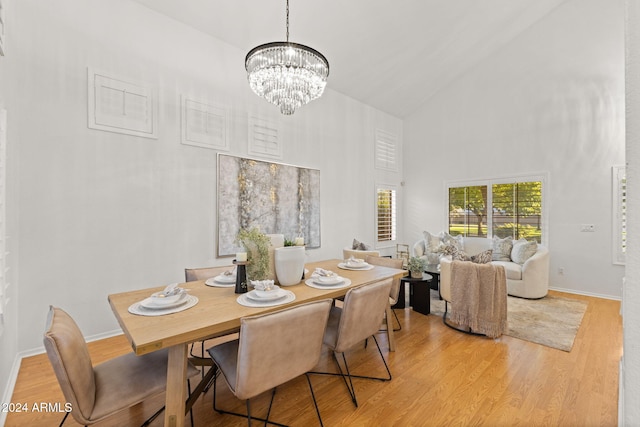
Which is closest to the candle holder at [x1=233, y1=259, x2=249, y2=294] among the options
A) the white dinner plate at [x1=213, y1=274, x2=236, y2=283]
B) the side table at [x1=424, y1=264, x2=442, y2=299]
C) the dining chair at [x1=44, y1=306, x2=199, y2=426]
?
the white dinner plate at [x1=213, y1=274, x2=236, y2=283]

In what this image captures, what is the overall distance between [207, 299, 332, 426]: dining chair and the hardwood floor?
544 mm

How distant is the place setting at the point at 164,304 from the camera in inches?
61.4

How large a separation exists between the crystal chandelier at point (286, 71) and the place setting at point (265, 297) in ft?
5.56

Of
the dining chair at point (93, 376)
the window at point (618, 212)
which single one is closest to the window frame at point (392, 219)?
the window at point (618, 212)

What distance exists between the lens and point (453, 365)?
248 centimetres

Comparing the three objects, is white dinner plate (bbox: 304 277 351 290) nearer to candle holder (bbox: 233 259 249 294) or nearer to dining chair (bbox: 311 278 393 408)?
dining chair (bbox: 311 278 393 408)

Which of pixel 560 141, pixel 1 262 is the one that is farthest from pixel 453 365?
pixel 560 141

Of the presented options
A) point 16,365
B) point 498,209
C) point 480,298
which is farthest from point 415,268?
point 16,365

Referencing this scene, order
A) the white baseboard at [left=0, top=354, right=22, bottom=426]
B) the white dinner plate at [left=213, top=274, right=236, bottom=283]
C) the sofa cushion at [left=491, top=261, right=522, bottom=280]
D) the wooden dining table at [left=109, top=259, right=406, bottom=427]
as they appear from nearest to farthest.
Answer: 1. the wooden dining table at [left=109, top=259, right=406, bottom=427]
2. the white baseboard at [left=0, top=354, right=22, bottom=426]
3. the white dinner plate at [left=213, top=274, right=236, bottom=283]
4. the sofa cushion at [left=491, top=261, right=522, bottom=280]

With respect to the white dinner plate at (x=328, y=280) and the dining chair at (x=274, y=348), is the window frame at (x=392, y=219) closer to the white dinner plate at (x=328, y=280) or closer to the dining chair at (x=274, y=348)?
the white dinner plate at (x=328, y=280)

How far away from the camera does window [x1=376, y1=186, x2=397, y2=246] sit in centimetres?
644

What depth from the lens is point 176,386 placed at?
1.39 m

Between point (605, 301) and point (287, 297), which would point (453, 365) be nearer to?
point (287, 297)

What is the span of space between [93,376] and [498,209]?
6406 millimetres
